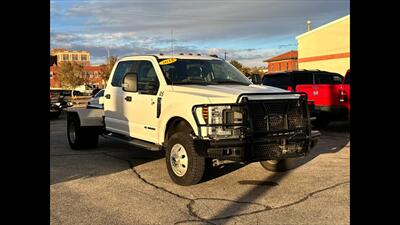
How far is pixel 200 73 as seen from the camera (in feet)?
24.7

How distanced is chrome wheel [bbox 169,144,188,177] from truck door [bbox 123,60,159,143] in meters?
0.83

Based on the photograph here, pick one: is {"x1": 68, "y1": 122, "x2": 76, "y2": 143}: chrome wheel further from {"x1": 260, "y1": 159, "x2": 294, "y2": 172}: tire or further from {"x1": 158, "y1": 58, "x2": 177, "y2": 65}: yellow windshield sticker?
{"x1": 260, "y1": 159, "x2": 294, "y2": 172}: tire

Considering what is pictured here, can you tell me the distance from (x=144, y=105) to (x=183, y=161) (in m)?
1.65

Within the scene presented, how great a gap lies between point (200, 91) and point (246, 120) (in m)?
1.02

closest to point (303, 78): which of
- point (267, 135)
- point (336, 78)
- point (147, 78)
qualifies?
point (336, 78)

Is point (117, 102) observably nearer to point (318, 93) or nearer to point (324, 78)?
point (318, 93)

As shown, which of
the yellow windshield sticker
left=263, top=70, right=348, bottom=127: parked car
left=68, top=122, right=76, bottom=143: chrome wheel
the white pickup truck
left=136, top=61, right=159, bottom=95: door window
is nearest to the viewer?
the white pickup truck

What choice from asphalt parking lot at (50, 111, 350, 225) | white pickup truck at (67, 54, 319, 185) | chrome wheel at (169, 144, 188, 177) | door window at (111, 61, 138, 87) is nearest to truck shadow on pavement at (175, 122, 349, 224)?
asphalt parking lot at (50, 111, 350, 225)

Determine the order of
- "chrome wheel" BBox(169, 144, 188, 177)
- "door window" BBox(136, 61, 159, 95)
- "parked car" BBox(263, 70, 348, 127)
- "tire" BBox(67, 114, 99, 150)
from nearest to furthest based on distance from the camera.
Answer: "chrome wheel" BBox(169, 144, 188, 177)
"door window" BBox(136, 61, 159, 95)
"tire" BBox(67, 114, 99, 150)
"parked car" BBox(263, 70, 348, 127)

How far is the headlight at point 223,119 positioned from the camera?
19.3 feet

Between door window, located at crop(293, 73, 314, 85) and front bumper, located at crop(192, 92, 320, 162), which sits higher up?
door window, located at crop(293, 73, 314, 85)

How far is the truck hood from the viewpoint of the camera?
601 cm

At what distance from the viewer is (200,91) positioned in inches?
256
